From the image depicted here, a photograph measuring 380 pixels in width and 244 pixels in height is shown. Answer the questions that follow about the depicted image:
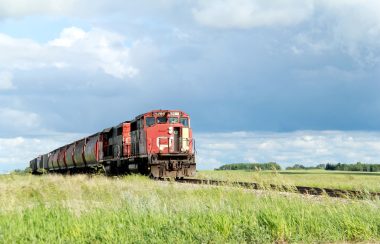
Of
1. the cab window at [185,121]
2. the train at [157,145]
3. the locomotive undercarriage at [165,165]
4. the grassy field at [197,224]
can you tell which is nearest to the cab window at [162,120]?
the train at [157,145]

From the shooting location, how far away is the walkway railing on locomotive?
3111 centimetres

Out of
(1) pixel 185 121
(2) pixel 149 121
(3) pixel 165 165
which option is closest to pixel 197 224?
(3) pixel 165 165

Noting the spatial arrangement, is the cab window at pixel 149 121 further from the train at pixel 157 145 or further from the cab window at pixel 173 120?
the cab window at pixel 173 120

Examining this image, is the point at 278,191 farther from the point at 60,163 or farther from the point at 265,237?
the point at 60,163

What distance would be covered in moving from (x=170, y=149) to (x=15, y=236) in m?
22.2

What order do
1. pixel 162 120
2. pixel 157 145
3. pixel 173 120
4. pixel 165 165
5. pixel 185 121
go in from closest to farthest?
pixel 165 165 < pixel 157 145 < pixel 162 120 < pixel 173 120 < pixel 185 121

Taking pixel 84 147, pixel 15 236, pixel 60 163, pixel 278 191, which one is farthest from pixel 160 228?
pixel 60 163

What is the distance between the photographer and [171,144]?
31562mm

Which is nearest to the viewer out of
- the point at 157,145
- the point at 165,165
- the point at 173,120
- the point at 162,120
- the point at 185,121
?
the point at 165,165

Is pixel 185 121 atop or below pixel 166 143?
atop

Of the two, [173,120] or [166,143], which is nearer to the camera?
[166,143]

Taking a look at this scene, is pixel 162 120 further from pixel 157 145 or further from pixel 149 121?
pixel 157 145

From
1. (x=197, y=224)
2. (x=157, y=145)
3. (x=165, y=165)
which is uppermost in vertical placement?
(x=157, y=145)

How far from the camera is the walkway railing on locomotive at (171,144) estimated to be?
31109 millimetres
